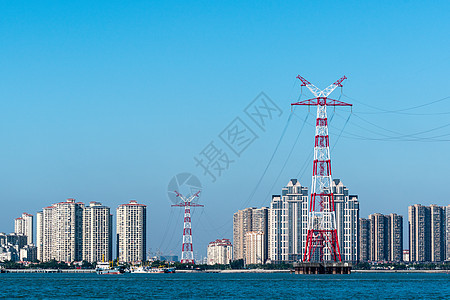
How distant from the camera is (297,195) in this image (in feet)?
470

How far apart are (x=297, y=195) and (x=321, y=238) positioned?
64159mm

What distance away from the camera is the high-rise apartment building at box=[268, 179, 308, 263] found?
142875mm

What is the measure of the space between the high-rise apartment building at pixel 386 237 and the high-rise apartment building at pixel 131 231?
1988 inches

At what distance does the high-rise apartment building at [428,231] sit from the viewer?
17562 centimetres

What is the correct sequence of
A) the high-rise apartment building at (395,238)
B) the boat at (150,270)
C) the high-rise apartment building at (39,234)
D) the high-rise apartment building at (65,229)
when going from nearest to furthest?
1. the boat at (150,270)
2. the high-rise apartment building at (65,229)
3. the high-rise apartment building at (395,238)
4. the high-rise apartment building at (39,234)

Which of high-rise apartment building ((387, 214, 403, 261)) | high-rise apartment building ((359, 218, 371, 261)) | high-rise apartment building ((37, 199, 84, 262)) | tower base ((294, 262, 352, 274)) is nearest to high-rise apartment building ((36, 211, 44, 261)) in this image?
high-rise apartment building ((37, 199, 84, 262))

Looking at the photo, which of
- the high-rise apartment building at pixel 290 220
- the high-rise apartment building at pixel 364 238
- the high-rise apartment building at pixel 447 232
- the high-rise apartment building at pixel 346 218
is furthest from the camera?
the high-rise apartment building at pixel 447 232

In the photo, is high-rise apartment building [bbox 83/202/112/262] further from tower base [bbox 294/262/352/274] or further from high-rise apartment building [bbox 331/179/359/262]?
→ tower base [bbox 294/262/352/274]

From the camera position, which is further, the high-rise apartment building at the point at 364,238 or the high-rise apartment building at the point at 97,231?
the high-rise apartment building at the point at 97,231

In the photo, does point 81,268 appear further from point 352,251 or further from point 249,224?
point 352,251

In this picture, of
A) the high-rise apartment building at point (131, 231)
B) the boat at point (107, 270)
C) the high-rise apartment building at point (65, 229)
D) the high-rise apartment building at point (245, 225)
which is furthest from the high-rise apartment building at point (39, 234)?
the boat at point (107, 270)

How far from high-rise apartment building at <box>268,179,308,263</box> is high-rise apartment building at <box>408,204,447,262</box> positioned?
42.7m

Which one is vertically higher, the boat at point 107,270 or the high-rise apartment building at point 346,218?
the high-rise apartment building at point 346,218

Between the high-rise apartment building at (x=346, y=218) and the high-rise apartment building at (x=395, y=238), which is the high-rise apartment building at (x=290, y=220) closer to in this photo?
the high-rise apartment building at (x=346, y=218)
